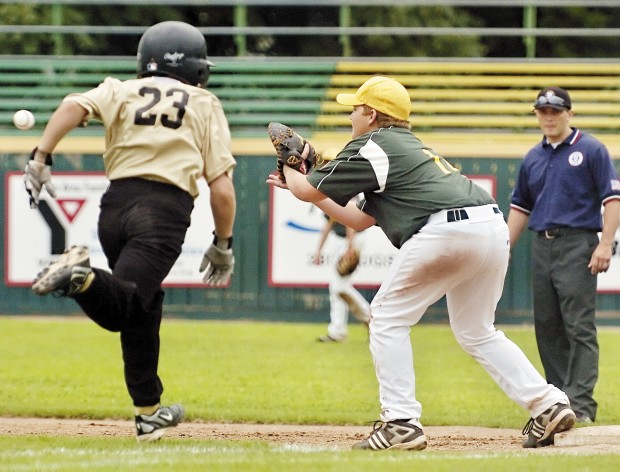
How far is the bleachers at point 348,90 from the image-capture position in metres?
18.6

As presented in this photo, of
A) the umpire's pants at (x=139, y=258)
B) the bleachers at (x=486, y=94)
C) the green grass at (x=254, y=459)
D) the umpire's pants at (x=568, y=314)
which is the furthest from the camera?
the bleachers at (x=486, y=94)

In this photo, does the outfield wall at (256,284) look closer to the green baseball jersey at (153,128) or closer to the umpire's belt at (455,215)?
the umpire's belt at (455,215)

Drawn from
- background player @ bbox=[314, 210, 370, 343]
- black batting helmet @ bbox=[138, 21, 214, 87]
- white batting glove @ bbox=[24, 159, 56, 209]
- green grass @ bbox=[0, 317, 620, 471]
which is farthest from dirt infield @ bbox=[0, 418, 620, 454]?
background player @ bbox=[314, 210, 370, 343]

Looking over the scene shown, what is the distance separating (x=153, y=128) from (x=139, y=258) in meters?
0.70

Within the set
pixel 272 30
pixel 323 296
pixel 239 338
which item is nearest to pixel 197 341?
pixel 239 338

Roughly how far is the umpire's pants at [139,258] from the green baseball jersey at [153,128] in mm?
85

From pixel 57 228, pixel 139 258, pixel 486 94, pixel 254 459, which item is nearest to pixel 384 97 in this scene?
pixel 139 258

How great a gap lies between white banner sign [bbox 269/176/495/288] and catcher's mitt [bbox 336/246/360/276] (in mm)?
2541

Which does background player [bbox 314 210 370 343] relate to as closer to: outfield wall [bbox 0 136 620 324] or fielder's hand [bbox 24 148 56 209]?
outfield wall [bbox 0 136 620 324]

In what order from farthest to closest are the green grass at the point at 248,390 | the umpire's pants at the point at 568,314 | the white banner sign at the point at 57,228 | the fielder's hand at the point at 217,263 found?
the white banner sign at the point at 57,228 < the umpire's pants at the point at 568,314 < the fielder's hand at the point at 217,263 < the green grass at the point at 248,390

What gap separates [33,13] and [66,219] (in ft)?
23.1

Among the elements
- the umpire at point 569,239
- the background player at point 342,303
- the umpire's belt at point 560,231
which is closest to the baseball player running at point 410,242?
the umpire at point 569,239

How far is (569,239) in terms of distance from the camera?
8.43m

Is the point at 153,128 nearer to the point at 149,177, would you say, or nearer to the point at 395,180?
the point at 149,177
